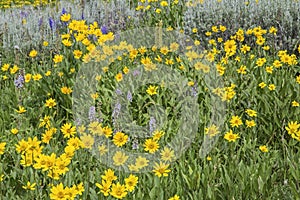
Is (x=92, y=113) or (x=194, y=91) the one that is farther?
(x=194, y=91)

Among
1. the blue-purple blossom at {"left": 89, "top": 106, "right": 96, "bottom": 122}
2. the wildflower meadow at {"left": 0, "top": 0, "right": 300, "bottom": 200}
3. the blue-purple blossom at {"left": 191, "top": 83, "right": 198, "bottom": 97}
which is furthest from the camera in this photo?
the blue-purple blossom at {"left": 191, "top": 83, "right": 198, "bottom": 97}

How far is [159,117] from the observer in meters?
3.45

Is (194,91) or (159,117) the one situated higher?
(194,91)

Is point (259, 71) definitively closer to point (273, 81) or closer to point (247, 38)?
point (273, 81)

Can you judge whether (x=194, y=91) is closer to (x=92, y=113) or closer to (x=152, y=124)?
(x=152, y=124)

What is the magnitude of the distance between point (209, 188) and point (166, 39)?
255 cm

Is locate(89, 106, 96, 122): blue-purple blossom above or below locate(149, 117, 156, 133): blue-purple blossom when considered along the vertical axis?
above

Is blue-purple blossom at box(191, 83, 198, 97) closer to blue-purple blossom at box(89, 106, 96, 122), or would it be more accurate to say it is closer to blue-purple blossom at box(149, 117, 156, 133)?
blue-purple blossom at box(149, 117, 156, 133)

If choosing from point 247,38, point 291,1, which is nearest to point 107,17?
point 247,38

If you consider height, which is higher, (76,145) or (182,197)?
(76,145)

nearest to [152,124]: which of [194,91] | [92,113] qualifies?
[92,113]

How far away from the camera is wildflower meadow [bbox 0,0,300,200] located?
8.28ft

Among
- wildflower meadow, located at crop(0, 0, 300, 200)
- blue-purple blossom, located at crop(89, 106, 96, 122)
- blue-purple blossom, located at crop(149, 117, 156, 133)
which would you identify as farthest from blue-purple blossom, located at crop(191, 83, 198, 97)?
blue-purple blossom, located at crop(89, 106, 96, 122)

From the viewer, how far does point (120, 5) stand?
20.0 ft
